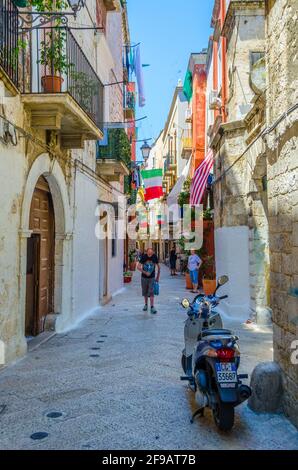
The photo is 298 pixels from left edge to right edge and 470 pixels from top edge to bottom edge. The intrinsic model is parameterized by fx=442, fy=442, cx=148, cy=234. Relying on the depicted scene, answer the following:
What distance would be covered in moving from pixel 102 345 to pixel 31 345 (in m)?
1.11

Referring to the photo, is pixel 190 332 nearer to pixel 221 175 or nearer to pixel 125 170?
pixel 221 175

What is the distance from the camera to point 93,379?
5266 mm

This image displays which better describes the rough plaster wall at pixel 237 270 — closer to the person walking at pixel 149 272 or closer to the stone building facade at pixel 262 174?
the stone building facade at pixel 262 174

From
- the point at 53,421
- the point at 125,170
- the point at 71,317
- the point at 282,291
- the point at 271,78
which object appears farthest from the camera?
the point at 125,170

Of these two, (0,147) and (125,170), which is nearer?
(0,147)

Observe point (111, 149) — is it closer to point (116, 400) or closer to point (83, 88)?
point (83, 88)

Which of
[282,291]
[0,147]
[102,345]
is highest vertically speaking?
[0,147]

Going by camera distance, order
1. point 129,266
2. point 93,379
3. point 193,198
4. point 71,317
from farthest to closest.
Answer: point 129,266 → point 193,198 → point 71,317 → point 93,379

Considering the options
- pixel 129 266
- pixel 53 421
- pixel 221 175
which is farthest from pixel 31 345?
pixel 129 266

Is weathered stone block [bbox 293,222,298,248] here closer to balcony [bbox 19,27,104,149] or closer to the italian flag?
balcony [bbox 19,27,104,149]

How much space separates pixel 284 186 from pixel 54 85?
410 centimetres

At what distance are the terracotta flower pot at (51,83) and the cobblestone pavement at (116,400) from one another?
13.0ft

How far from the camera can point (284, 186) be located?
420 centimetres

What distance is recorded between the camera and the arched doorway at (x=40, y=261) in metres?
7.48
